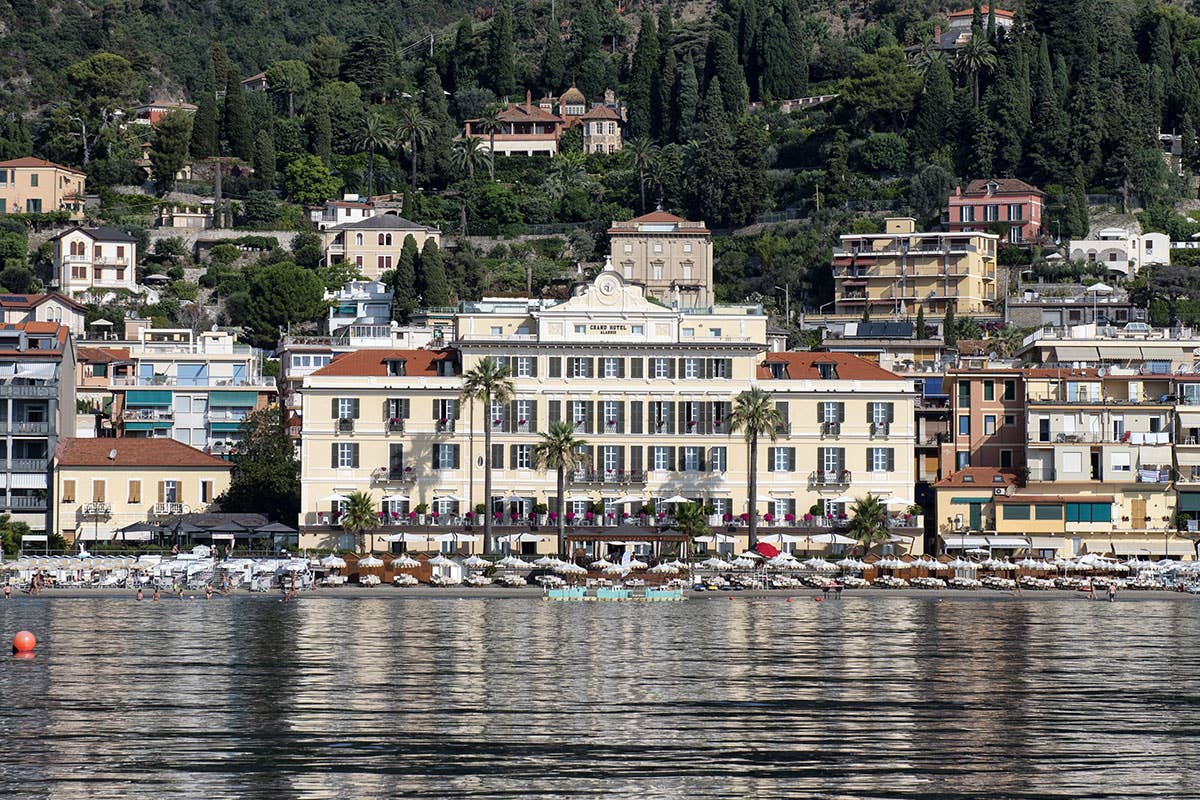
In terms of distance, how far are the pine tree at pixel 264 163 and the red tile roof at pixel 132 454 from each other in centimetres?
7353

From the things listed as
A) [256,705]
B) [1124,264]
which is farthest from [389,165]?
[256,705]

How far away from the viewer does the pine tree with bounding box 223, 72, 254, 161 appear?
639 ft

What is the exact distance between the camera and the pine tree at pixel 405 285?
160m

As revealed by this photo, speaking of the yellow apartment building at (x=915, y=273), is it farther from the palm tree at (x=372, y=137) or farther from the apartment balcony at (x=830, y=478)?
the apartment balcony at (x=830, y=478)

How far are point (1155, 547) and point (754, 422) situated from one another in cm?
2120

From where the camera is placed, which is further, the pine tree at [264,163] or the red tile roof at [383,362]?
the pine tree at [264,163]

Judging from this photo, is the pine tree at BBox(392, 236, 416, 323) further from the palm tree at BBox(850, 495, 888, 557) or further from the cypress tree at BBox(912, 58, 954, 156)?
the palm tree at BBox(850, 495, 888, 557)

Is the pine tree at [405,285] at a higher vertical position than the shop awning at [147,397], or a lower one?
higher

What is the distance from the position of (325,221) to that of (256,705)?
424 feet

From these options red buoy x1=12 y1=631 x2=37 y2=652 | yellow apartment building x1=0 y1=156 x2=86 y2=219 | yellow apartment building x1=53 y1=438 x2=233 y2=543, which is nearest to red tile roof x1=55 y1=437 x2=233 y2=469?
yellow apartment building x1=53 y1=438 x2=233 y2=543

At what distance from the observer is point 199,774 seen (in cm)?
4884

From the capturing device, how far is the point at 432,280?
16288 centimetres

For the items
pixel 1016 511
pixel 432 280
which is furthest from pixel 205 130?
pixel 1016 511

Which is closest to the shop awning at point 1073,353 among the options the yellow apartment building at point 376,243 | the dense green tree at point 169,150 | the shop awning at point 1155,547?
the shop awning at point 1155,547
